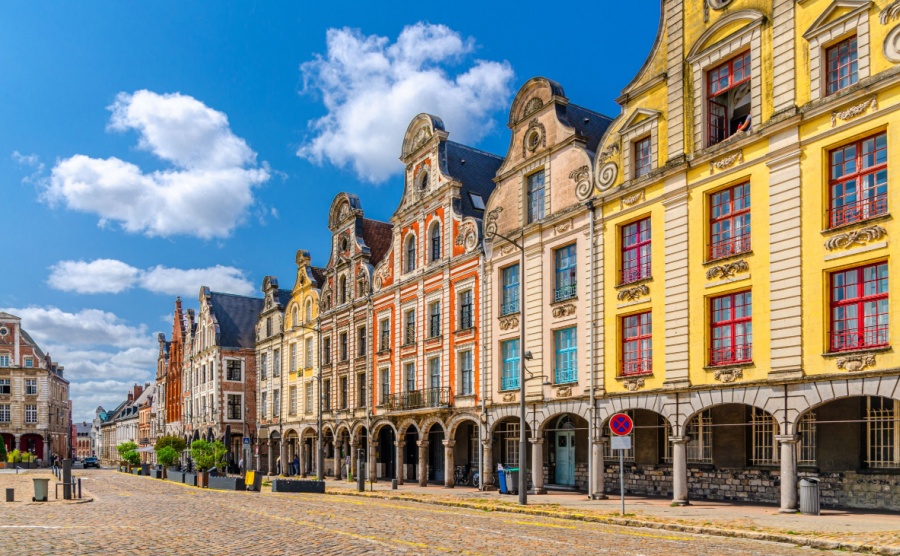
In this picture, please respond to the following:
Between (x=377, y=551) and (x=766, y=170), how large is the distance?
15.7 meters

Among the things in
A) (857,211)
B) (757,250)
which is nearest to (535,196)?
(757,250)

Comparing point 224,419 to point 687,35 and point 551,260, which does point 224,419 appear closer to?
point 551,260

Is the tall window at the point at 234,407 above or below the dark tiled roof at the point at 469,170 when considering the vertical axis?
below

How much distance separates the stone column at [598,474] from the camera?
3002cm

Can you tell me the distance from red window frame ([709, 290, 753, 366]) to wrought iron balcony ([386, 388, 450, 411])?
15745mm

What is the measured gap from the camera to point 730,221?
87.7 feet

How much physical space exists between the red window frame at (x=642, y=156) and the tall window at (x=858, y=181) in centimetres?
683

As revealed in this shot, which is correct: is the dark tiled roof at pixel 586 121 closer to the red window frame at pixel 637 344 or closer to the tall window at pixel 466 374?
the red window frame at pixel 637 344

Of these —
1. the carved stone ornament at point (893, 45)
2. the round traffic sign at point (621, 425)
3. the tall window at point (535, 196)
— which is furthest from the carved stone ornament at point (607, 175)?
the round traffic sign at point (621, 425)

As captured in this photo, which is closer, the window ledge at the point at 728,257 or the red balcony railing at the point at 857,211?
the red balcony railing at the point at 857,211

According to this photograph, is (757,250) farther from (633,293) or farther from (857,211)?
(633,293)

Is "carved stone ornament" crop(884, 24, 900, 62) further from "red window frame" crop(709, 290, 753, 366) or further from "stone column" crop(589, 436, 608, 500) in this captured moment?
"stone column" crop(589, 436, 608, 500)

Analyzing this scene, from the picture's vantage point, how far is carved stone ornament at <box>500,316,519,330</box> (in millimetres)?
36062

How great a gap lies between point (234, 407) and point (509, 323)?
4337cm
